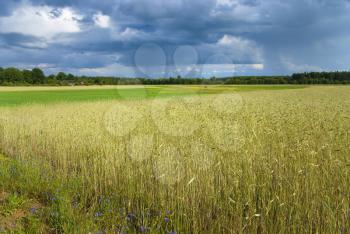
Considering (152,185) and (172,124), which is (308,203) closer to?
(152,185)

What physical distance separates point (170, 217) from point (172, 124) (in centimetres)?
515

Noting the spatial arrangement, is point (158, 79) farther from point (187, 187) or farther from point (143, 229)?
point (143, 229)

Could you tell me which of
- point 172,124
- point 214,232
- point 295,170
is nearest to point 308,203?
point 295,170

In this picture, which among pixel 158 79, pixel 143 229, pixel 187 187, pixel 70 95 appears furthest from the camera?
pixel 158 79

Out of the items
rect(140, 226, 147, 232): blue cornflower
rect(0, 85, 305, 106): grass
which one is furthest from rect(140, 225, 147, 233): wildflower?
rect(0, 85, 305, 106): grass

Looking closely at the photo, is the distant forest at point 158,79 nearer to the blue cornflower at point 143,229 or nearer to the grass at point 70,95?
the grass at point 70,95

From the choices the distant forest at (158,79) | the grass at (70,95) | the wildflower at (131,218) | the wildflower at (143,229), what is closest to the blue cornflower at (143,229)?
the wildflower at (143,229)

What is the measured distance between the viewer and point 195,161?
16.9 ft

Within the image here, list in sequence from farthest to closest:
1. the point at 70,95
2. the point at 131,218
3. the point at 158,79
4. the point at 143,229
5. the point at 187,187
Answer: the point at 158,79 → the point at 70,95 → the point at 187,187 → the point at 131,218 → the point at 143,229

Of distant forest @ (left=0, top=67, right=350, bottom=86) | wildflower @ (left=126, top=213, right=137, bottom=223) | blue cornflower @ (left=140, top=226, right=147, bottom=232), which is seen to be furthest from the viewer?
distant forest @ (left=0, top=67, right=350, bottom=86)

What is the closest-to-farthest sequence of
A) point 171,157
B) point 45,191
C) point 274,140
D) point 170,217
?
point 170,217
point 45,191
point 171,157
point 274,140

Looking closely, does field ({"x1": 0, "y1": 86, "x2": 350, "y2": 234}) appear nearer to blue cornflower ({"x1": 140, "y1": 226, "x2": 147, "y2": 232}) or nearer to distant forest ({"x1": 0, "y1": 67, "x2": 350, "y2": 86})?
blue cornflower ({"x1": 140, "y1": 226, "x2": 147, "y2": 232})

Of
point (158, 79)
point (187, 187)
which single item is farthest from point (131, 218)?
point (158, 79)

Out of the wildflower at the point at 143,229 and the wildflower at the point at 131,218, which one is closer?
the wildflower at the point at 143,229
